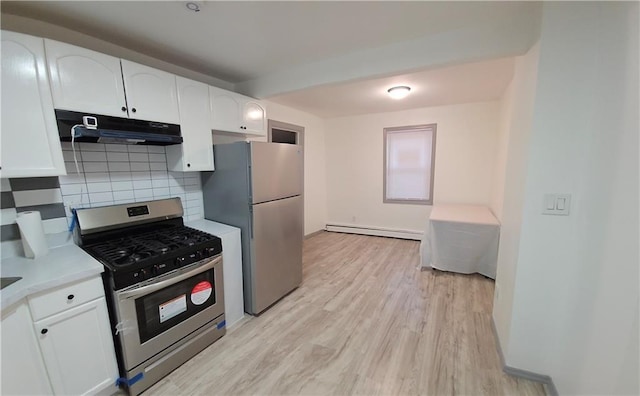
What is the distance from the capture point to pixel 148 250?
1.73 m

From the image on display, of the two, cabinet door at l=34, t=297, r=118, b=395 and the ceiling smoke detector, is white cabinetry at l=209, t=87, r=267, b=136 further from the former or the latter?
cabinet door at l=34, t=297, r=118, b=395

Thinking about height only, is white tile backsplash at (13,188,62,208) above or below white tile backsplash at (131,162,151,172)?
below

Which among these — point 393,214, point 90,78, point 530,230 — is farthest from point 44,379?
point 393,214

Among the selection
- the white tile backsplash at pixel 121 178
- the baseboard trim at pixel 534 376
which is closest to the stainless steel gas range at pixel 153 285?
the white tile backsplash at pixel 121 178

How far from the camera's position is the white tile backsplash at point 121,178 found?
1851mm

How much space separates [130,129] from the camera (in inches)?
70.4

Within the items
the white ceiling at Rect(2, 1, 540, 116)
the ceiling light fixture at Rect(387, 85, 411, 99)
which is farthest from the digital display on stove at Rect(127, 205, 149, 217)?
the ceiling light fixture at Rect(387, 85, 411, 99)

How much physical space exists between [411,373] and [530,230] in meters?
1.23

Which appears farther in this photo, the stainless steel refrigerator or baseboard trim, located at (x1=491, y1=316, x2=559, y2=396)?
the stainless steel refrigerator

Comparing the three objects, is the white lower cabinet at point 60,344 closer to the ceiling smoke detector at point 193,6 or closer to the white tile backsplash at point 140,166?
the white tile backsplash at point 140,166

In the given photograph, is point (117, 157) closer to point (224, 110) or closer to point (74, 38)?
point (74, 38)

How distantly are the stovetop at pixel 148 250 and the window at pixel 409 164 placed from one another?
3.67 metres

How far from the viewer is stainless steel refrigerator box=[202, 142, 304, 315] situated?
227cm

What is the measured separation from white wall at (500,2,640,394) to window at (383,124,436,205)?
10.1 ft
